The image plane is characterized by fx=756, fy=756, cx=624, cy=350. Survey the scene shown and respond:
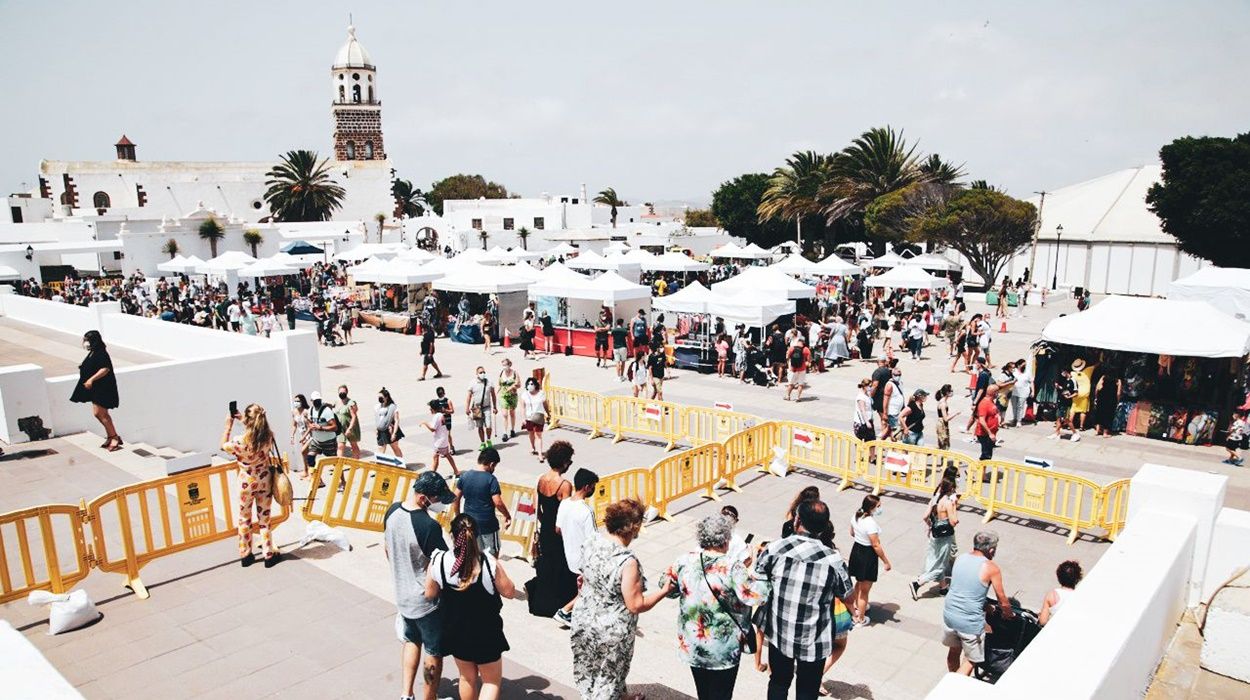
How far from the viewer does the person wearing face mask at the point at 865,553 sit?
21.7ft

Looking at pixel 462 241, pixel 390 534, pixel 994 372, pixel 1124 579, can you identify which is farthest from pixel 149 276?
pixel 1124 579

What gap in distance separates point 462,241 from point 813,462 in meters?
53.2

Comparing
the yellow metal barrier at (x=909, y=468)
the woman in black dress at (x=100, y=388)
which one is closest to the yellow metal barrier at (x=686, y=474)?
the yellow metal barrier at (x=909, y=468)

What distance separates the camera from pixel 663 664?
19.5 feet

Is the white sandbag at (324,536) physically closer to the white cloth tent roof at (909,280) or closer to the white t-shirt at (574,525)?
the white t-shirt at (574,525)

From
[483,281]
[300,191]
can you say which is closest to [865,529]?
[483,281]

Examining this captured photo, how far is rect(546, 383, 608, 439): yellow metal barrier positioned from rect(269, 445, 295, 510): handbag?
6.74 metres

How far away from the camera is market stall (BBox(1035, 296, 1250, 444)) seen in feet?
43.8

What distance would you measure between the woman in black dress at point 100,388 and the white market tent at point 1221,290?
24.4m

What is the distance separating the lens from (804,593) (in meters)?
4.37

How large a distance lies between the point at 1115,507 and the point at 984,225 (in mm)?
29660

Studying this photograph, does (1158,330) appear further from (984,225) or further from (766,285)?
(984,225)

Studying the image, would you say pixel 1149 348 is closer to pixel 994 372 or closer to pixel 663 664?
pixel 994 372

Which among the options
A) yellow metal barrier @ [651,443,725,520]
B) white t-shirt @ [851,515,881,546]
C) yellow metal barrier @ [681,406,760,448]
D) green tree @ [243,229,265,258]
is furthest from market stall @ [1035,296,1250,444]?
green tree @ [243,229,265,258]
